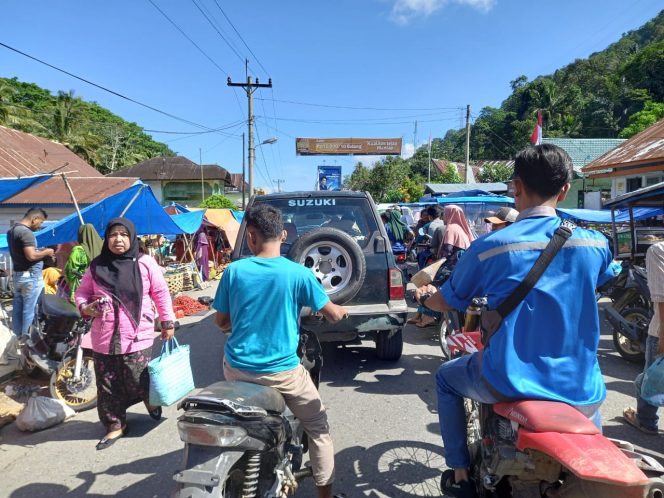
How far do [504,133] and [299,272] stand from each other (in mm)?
51805

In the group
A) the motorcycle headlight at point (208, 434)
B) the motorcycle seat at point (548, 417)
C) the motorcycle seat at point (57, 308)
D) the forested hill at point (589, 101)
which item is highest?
the forested hill at point (589, 101)

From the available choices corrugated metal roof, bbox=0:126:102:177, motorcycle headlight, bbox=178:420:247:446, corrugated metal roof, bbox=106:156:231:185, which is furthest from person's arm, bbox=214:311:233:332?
corrugated metal roof, bbox=106:156:231:185

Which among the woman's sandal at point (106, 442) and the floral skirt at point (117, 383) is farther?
the floral skirt at point (117, 383)

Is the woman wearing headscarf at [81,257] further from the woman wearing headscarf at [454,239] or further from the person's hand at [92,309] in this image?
the woman wearing headscarf at [454,239]

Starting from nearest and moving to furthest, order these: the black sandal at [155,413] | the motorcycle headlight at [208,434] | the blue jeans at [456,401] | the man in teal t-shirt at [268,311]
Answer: the motorcycle headlight at [208,434]
the blue jeans at [456,401]
the man in teal t-shirt at [268,311]
the black sandal at [155,413]

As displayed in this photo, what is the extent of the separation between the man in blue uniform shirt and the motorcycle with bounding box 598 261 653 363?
3.48 meters

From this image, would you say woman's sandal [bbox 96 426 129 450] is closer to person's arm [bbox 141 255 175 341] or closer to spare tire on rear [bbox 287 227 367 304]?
person's arm [bbox 141 255 175 341]

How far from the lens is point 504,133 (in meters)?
48.5

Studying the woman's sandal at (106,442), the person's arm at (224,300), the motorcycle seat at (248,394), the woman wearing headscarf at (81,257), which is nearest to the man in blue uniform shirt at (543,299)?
the motorcycle seat at (248,394)

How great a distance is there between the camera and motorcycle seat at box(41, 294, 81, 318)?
4582mm

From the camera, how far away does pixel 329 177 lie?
31.4 meters

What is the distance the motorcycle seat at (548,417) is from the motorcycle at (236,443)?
1084mm

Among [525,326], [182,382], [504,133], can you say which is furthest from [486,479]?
A: [504,133]

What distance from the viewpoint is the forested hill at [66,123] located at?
28938mm
